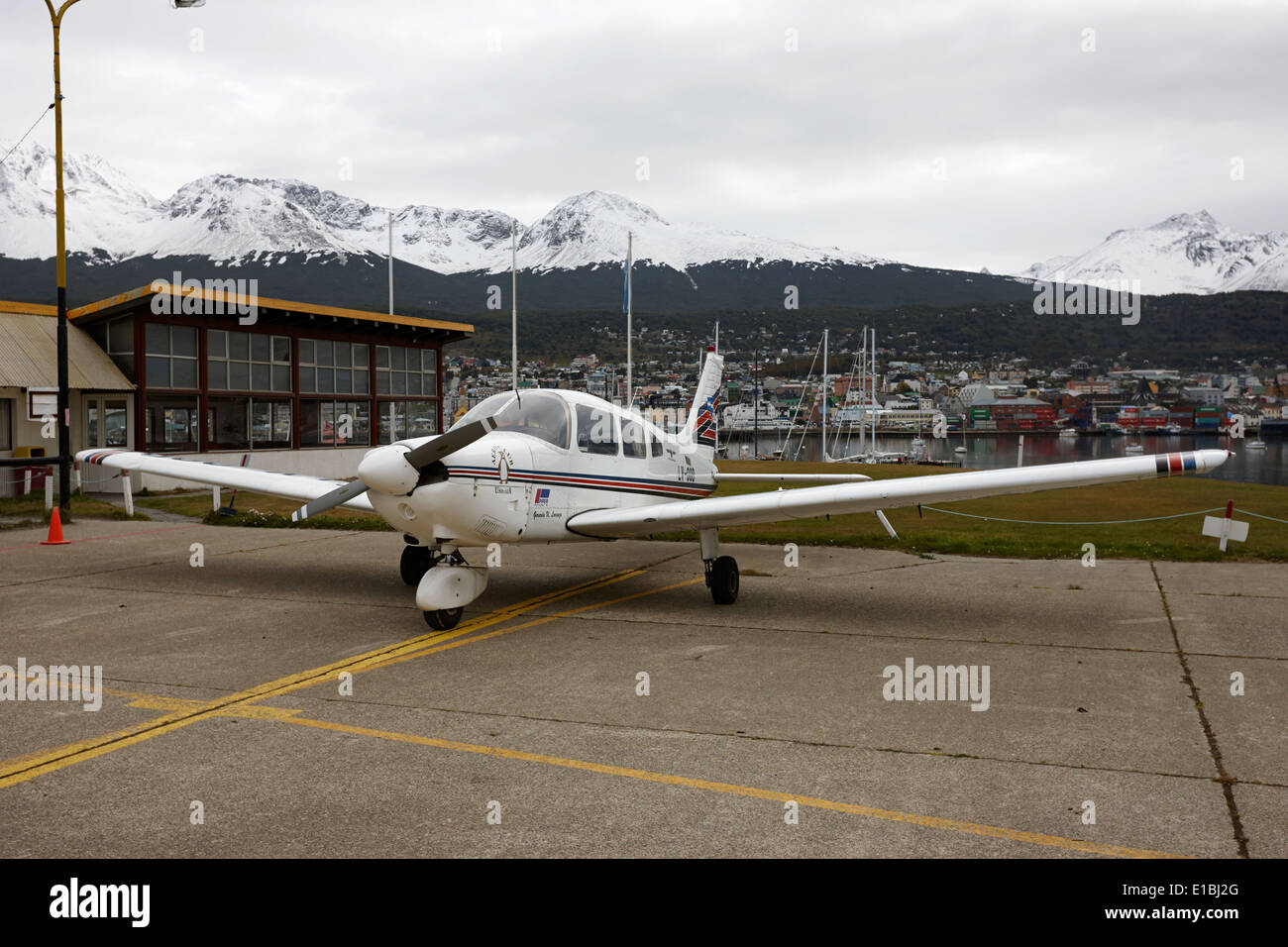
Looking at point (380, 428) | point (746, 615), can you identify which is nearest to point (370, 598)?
point (746, 615)

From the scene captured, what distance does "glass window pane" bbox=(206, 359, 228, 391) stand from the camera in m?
27.4

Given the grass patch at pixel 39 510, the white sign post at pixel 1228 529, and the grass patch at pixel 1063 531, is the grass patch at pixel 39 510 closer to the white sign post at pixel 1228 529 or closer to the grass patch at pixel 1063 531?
the grass patch at pixel 1063 531

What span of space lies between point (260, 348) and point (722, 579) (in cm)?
2305

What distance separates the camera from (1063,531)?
54.4 feet

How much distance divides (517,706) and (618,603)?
427 centimetres

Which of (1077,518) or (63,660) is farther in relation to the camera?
(1077,518)

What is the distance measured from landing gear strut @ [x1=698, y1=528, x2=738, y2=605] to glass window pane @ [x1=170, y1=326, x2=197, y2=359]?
21688mm

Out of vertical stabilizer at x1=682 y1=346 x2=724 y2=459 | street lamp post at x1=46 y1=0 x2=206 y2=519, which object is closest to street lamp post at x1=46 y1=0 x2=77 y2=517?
street lamp post at x1=46 y1=0 x2=206 y2=519

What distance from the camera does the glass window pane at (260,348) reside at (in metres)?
28.6

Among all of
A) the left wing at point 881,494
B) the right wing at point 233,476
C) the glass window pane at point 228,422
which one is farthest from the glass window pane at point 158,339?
the left wing at point 881,494

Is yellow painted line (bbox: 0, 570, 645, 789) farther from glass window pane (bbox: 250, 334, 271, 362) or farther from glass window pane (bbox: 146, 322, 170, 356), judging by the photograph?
glass window pane (bbox: 250, 334, 271, 362)

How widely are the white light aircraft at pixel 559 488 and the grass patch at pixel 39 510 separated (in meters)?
9.52
